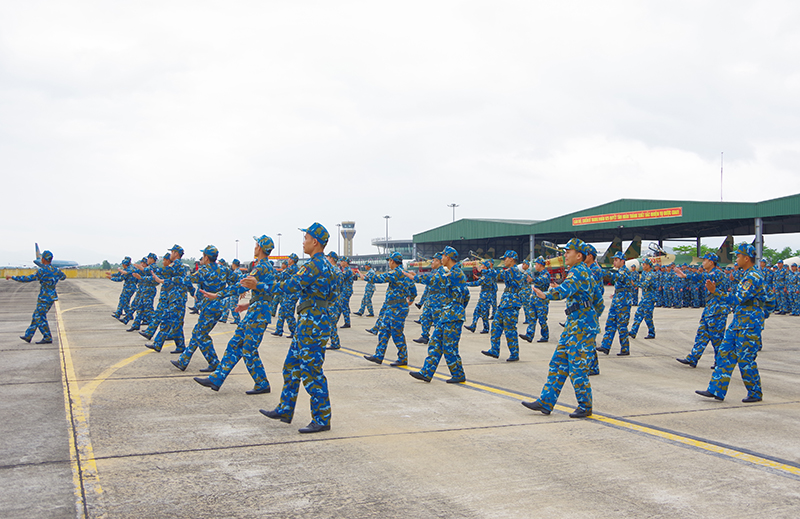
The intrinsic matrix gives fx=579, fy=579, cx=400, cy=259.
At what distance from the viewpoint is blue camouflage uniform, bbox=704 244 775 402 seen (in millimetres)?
7082

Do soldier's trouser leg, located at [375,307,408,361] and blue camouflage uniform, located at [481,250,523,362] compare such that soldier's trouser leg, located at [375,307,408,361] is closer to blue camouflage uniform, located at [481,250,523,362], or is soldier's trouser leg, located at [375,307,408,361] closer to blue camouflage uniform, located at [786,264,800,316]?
blue camouflage uniform, located at [481,250,523,362]

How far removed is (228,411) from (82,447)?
165 cm

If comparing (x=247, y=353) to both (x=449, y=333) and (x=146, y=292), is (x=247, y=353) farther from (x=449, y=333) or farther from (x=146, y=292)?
(x=146, y=292)

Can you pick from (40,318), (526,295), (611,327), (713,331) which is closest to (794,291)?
(611,327)

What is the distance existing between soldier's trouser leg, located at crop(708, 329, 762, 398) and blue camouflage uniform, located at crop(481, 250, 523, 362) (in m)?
3.76

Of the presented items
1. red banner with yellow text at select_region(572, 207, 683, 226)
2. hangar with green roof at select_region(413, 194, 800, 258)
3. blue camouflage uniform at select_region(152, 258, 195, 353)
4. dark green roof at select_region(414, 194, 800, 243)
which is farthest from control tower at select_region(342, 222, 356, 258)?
blue camouflage uniform at select_region(152, 258, 195, 353)

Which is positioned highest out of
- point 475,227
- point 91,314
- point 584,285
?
point 475,227

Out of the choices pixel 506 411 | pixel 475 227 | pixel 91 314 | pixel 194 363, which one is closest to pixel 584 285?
pixel 506 411

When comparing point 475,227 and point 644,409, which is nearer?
point 644,409

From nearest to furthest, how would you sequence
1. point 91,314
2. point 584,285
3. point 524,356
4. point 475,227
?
1. point 584,285
2. point 524,356
3. point 91,314
4. point 475,227

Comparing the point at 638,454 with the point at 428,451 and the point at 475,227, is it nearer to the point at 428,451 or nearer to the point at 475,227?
the point at 428,451

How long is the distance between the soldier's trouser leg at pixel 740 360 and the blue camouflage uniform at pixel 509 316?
376cm

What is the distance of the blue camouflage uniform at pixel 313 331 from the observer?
552 cm

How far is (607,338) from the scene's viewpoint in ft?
36.8
